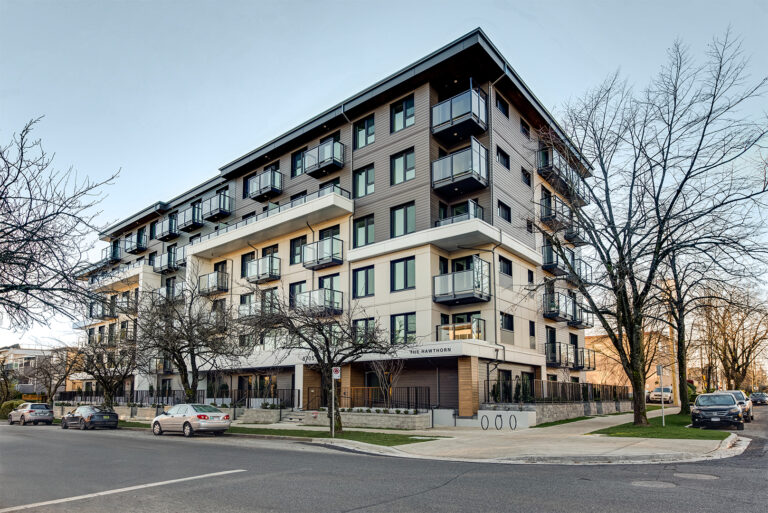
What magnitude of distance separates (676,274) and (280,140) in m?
24.3

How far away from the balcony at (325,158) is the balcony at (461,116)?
6.26 meters

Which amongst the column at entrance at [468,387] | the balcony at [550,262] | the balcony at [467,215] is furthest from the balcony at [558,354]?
the balcony at [467,215]

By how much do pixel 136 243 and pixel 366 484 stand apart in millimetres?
48099

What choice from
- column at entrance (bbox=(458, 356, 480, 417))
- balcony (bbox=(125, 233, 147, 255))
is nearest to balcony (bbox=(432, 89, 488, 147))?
column at entrance (bbox=(458, 356, 480, 417))

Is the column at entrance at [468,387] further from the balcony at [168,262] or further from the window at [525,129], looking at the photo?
the balcony at [168,262]

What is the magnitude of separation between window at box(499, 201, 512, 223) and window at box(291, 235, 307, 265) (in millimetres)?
12189

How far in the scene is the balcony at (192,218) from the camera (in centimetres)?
4397

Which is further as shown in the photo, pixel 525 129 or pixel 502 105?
pixel 525 129

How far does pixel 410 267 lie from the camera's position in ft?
98.3

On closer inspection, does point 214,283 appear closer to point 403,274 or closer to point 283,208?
point 283,208

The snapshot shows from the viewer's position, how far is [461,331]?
1082 inches

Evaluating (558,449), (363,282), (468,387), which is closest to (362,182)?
(363,282)

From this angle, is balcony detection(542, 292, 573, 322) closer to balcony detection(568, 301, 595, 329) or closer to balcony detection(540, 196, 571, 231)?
balcony detection(568, 301, 595, 329)

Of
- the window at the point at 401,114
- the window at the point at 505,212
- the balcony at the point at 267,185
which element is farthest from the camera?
the balcony at the point at 267,185
